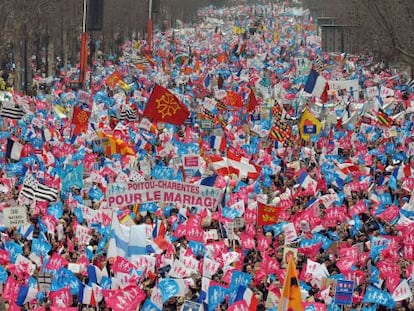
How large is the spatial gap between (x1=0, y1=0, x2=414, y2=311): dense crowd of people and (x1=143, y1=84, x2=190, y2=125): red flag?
0.10ft

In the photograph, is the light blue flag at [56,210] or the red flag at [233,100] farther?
the red flag at [233,100]

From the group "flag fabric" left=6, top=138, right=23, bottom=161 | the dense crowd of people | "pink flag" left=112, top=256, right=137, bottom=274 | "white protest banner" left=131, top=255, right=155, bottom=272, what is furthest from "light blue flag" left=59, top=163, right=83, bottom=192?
"pink flag" left=112, top=256, right=137, bottom=274

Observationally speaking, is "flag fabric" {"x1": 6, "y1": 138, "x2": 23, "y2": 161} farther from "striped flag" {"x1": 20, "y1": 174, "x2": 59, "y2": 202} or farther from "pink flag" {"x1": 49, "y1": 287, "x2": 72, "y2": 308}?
"pink flag" {"x1": 49, "y1": 287, "x2": 72, "y2": 308}

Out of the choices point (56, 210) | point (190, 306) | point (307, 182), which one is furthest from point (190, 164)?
point (190, 306)

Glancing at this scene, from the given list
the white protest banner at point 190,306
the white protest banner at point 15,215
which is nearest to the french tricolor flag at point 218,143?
the white protest banner at point 15,215

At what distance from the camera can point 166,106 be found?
25641mm

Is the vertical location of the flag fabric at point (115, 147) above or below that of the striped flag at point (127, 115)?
above

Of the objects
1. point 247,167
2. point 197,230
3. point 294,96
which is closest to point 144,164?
point 247,167

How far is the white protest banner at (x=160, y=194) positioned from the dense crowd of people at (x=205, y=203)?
0.05ft

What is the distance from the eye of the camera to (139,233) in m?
17.6

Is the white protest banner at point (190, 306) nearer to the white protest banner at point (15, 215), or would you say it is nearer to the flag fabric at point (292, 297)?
the flag fabric at point (292, 297)

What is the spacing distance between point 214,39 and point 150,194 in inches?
2896

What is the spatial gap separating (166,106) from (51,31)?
36620mm

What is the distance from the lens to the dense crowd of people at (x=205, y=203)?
16.4 m
